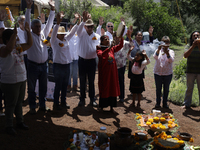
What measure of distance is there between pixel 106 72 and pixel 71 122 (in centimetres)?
145

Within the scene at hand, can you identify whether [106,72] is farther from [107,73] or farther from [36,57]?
[36,57]

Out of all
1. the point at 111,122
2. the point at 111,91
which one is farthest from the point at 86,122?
the point at 111,91

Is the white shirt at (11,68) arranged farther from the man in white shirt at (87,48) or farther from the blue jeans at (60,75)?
the man in white shirt at (87,48)

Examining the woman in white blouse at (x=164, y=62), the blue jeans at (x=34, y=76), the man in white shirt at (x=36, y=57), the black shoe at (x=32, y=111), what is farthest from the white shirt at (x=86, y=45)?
the black shoe at (x=32, y=111)

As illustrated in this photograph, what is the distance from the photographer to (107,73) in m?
5.32

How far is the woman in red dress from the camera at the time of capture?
5.31m

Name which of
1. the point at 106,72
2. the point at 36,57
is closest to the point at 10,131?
the point at 36,57

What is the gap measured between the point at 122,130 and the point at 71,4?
1237cm

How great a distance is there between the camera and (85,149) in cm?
381

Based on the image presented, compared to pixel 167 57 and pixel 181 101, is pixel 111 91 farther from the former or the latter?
pixel 181 101

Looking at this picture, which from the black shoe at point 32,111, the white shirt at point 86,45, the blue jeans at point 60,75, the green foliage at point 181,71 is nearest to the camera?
the black shoe at point 32,111

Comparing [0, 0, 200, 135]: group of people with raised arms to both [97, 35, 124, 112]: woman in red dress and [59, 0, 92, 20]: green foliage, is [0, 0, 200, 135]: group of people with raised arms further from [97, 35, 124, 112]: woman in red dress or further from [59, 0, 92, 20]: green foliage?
[59, 0, 92, 20]: green foliage

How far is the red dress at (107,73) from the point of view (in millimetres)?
5309

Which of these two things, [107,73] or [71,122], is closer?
[71,122]
